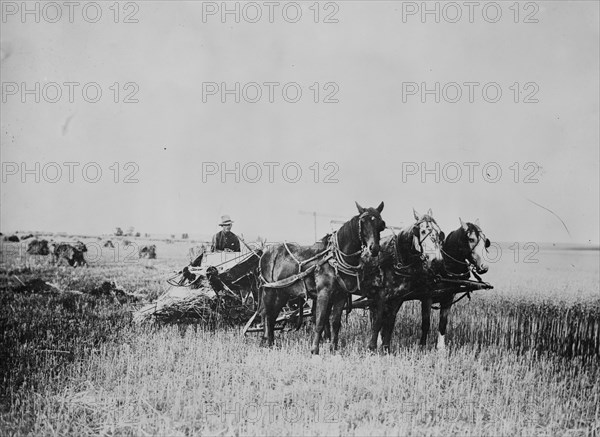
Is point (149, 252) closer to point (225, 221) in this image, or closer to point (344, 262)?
point (225, 221)

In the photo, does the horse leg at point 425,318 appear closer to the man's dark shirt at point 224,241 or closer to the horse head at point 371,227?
the horse head at point 371,227

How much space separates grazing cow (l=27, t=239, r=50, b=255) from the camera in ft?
70.5

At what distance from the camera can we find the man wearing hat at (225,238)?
8828 millimetres

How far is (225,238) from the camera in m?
8.85

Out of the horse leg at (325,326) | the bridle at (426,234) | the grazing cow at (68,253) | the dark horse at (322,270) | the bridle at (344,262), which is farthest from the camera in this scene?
the grazing cow at (68,253)

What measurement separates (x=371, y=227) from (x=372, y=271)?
1.33 metres

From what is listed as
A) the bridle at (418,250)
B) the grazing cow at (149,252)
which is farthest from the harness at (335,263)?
the grazing cow at (149,252)

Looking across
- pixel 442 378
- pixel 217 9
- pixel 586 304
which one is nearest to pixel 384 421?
pixel 442 378

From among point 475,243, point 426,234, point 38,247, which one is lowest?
point 38,247

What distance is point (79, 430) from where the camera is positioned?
A: 13.9ft

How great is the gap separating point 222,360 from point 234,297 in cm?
190

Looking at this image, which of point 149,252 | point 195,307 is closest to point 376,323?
point 195,307

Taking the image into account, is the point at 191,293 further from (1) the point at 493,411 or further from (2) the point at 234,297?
(1) the point at 493,411

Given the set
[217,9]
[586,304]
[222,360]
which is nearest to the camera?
[222,360]
